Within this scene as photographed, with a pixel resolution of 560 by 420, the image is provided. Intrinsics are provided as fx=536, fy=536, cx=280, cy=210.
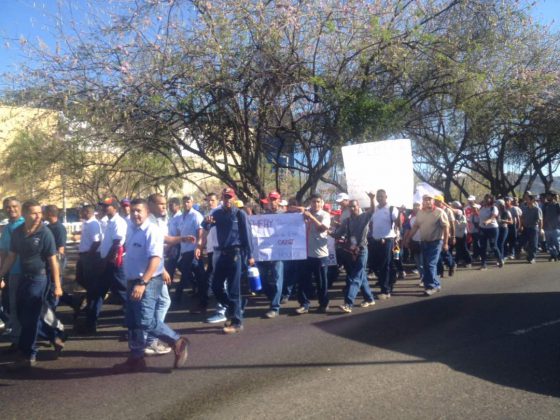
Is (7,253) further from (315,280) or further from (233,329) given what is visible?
(315,280)

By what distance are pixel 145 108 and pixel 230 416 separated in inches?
324

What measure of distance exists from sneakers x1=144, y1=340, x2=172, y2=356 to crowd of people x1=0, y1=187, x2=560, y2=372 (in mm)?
12

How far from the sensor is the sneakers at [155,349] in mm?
5996

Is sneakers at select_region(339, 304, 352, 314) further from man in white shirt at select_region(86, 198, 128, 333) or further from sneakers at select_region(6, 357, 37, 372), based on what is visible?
sneakers at select_region(6, 357, 37, 372)

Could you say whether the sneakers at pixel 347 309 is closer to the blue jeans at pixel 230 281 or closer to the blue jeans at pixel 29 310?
the blue jeans at pixel 230 281

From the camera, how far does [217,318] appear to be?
7.66m

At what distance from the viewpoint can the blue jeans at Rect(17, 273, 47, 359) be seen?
5586 millimetres

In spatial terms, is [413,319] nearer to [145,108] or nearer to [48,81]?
[145,108]

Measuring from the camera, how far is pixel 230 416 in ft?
14.0

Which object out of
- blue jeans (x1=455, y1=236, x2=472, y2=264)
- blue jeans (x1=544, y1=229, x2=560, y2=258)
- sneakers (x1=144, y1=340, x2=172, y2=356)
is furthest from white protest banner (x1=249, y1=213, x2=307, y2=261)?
blue jeans (x1=544, y1=229, x2=560, y2=258)

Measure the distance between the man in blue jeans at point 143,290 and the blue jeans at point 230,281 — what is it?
4.76 feet

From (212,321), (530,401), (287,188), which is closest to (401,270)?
(212,321)

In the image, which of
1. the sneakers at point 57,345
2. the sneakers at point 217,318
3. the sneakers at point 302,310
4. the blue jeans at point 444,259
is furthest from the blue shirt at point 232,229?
the blue jeans at point 444,259

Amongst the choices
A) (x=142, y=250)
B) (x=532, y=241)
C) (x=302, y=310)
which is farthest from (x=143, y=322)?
(x=532, y=241)
